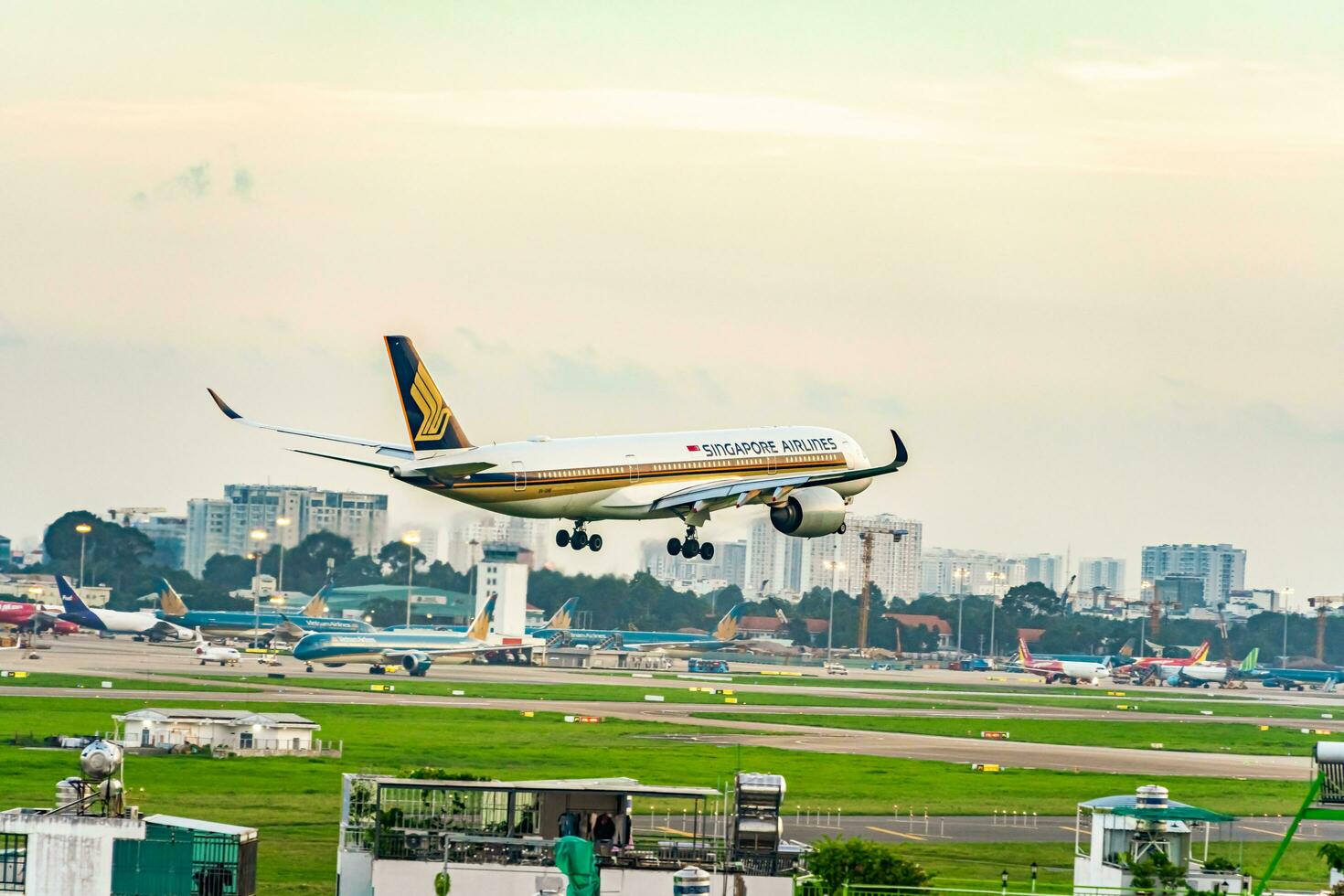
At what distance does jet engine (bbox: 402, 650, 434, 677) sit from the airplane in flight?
7637 cm

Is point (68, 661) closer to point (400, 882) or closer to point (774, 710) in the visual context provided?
point (774, 710)

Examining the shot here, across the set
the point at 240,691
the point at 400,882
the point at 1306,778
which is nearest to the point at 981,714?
the point at 1306,778

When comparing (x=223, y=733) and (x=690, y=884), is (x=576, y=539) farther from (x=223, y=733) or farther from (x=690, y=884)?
(x=690, y=884)

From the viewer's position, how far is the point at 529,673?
18388 centimetres

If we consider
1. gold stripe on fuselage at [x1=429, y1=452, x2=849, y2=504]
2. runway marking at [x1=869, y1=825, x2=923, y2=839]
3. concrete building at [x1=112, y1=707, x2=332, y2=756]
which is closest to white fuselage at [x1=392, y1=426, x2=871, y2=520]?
gold stripe on fuselage at [x1=429, y1=452, x2=849, y2=504]

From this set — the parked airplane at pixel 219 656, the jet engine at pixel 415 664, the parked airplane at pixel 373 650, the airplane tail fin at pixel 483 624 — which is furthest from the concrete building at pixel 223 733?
the airplane tail fin at pixel 483 624

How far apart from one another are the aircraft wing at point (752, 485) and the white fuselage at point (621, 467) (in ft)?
1.00

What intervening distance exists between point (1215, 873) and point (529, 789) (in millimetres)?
19493

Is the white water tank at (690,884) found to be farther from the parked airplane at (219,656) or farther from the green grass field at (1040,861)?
the parked airplane at (219,656)

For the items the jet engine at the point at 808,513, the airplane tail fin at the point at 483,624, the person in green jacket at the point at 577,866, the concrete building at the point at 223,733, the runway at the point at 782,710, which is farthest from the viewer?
the airplane tail fin at the point at 483,624

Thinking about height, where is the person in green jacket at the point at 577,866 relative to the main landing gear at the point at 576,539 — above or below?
below

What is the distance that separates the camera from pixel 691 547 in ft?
317

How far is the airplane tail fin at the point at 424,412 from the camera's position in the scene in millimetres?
92625

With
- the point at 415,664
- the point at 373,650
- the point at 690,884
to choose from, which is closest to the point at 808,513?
the point at 690,884
